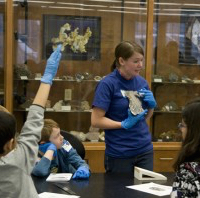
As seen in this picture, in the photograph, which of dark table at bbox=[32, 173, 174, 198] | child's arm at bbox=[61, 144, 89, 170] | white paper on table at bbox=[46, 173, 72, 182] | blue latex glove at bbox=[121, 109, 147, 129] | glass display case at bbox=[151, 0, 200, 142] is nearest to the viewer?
dark table at bbox=[32, 173, 174, 198]

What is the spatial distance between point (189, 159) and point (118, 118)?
→ 3.59 feet

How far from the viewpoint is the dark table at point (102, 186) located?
2201mm

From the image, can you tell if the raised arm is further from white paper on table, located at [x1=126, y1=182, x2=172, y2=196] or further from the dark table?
white paper on table, located at [x1=126, y1=182, x2=172, y2=196]

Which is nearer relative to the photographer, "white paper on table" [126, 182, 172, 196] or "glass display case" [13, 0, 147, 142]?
"white paper on table" [126, 182, 172, 196]

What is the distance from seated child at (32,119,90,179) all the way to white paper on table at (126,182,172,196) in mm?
355

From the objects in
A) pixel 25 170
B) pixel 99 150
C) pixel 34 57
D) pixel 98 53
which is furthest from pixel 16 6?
pixel 25 170

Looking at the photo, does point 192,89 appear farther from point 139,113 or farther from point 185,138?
point 185,138

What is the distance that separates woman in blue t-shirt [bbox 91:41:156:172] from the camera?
2715mm

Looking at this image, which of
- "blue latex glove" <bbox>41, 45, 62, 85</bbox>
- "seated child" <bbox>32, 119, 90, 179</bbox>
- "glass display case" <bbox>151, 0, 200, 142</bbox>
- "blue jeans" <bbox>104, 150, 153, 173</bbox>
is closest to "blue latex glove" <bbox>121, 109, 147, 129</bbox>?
"blue jeans" <bbox>104, 150, 153, 173</bbox>

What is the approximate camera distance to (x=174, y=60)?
4.80 meters

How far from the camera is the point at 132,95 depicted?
9.10ft

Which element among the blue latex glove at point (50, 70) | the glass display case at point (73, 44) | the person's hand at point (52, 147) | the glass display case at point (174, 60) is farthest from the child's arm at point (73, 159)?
the glass display case at point (174, 60)

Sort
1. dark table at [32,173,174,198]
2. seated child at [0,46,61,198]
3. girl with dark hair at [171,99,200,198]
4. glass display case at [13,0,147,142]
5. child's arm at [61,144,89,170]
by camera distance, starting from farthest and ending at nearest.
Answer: glass display case at [13,0,147,142], child's arm at [61,144,89,170], dark table at [32,173,174,198], girl with dark hair at [171,99,200,198], seated child at [0,46,61,198]

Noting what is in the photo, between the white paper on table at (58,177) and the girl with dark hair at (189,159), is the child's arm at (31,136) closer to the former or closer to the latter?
the girl with dark hair at (189,159)
